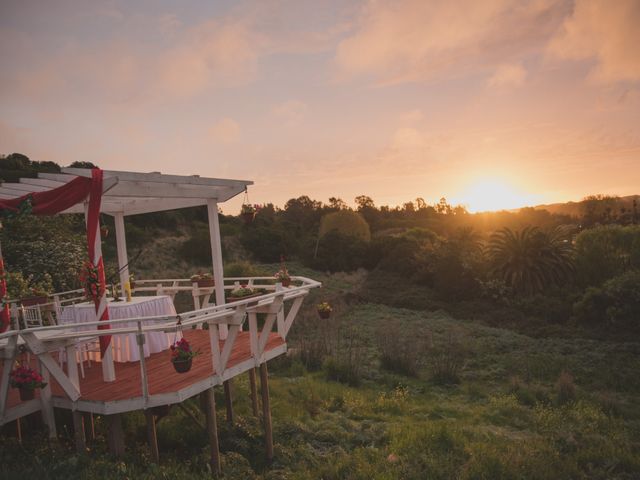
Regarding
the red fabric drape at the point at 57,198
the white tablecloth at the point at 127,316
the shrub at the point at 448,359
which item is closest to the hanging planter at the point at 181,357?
the white tablecloth at the point at 127,316

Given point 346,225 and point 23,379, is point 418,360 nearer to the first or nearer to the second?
point 23,379

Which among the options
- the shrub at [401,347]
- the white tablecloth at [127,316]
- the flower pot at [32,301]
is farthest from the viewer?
the shrub at [401,347]

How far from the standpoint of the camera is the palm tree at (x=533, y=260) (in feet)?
71.6

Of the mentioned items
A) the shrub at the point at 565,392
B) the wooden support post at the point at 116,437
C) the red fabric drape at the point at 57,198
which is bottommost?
the shrub at the point at 565,392

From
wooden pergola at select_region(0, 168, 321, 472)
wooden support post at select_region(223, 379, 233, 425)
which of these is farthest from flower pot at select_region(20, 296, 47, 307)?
wooden support post at select_region(223, 379, 233, 425)

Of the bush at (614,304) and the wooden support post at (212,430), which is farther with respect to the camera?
the bush at (614,304)

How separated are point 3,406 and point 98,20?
10406 mm

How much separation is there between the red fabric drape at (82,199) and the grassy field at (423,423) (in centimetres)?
164

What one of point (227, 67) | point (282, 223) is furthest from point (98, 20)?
point (282, 223)

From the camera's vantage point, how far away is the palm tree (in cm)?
2181

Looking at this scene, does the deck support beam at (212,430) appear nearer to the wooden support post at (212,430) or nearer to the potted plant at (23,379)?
the wooden support post at (212,430)

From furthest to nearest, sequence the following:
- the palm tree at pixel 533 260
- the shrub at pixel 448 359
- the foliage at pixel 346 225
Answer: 1. the foliage at pixel 346 225
2. the palm tree at pixel 533 260
3. the shrub at pixel 448 359

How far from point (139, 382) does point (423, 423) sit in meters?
5.38

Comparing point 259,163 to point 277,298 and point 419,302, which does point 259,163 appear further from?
point 277,298
